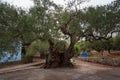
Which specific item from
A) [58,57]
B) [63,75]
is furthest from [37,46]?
[63,75]

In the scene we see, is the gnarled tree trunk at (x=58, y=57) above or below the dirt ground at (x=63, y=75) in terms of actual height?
above

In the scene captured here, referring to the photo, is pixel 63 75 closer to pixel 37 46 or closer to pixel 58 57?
pixel 58 57

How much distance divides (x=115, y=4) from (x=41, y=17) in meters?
5.47

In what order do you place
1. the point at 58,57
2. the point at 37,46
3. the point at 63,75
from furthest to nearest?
the point at 37,46 → the point at 58,57 → the point at 63,75

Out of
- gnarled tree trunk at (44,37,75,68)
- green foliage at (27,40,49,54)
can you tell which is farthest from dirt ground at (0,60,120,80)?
green foliage at (27,40,49,54)

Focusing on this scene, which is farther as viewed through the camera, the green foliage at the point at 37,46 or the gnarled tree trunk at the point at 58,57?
the green foliage at the point at 37,46

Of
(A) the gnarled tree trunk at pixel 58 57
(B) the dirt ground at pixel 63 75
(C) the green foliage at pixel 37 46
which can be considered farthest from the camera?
(C) the green foliage at pixel 37 46

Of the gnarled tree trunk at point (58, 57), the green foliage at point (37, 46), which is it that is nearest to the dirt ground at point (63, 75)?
the gnarled tree trunk at point (58, 57)

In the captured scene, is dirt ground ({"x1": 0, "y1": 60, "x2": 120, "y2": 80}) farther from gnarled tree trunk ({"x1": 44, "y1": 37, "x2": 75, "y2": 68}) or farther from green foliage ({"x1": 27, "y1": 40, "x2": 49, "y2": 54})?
green foliage ({"x1": 27, "y1": 40, "x2": 49, "y2": 54})

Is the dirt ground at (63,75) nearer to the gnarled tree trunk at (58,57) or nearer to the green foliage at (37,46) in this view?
the gnarled tree trunk at (58,57)

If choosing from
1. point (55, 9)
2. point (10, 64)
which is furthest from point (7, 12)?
point (10, 64)

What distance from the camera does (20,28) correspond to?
9.94 meters

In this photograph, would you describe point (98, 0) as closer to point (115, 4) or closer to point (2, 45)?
point (115, 4)

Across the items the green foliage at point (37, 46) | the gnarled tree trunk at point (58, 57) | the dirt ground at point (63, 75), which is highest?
the green foliage at point (37, 46)
